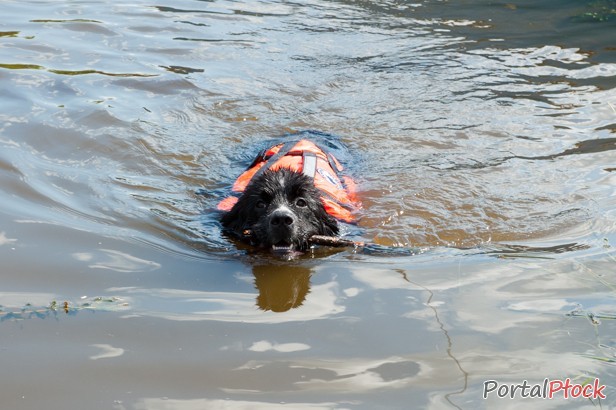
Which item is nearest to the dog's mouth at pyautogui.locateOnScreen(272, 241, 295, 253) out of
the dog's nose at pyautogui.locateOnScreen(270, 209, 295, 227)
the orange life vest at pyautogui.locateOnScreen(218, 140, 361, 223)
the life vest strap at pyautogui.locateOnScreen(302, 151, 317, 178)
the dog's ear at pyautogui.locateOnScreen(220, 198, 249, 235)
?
the dog's nose at pyautogui.locateOnScreen(270, 209, 295, 227)

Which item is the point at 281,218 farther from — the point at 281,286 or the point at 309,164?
the point at 309,164

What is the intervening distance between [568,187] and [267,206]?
248 centimetres

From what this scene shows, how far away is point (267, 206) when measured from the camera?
18.3 feet

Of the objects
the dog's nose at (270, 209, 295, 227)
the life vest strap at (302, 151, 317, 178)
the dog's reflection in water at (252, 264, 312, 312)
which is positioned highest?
the life vest strap at (302, 151, 317, 178)

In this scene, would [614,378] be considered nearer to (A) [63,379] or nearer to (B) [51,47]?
(A) [63,379]

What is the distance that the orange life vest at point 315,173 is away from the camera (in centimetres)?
618

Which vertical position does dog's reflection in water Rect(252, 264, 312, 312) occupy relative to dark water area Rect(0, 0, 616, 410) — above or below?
below

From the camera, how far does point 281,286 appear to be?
489 centimetres

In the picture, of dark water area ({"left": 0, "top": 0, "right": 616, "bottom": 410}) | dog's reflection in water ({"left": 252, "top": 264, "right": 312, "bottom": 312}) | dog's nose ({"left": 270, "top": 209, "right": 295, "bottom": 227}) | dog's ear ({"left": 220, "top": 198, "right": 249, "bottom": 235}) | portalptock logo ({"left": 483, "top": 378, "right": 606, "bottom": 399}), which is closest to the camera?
portalptock logo ({"left": 483, "top": 378, "right": 606, "bottom": 399})

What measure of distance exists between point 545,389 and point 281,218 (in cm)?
229

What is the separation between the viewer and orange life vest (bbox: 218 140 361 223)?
6176mm

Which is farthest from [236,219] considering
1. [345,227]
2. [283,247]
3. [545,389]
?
[545,389]

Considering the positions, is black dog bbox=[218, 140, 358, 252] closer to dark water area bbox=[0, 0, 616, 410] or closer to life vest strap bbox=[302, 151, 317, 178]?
life vest strap bbox=[302, 151, 317, 178]

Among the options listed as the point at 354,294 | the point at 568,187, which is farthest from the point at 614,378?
the point at 568,187
